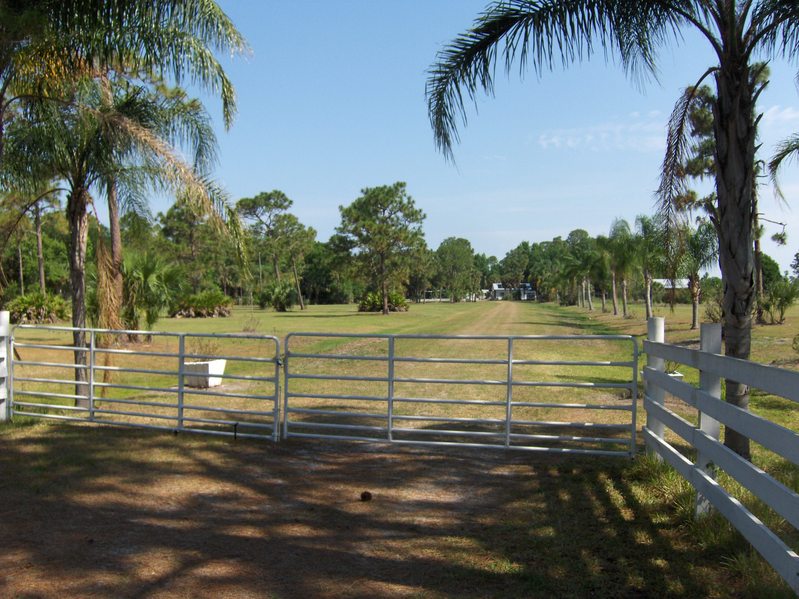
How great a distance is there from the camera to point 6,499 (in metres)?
5.94

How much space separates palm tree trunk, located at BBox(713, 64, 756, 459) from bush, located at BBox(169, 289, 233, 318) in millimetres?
45063

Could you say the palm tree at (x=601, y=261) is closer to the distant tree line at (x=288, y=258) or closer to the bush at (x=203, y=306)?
the distant tree line at (x=288, y=258)

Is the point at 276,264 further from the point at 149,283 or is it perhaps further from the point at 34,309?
the point at 149,283

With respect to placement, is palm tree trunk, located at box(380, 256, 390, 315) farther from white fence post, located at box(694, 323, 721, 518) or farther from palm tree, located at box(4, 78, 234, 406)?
white fence post, located at box(694, 323, 721, 518)

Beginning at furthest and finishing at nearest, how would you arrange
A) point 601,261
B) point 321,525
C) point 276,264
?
point 276,264 → point 601,261 → point 321,525

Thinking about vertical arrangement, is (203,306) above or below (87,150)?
below

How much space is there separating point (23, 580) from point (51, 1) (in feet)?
25.1

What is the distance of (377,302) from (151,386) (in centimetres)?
4777

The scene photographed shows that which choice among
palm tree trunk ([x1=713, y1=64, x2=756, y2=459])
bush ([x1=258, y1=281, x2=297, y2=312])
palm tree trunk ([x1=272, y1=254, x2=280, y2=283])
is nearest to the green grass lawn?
palm tree trunk ([x1=713, y1=64, x2=756, y2=459])

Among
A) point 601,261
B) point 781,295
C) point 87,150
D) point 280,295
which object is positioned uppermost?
point 601,261

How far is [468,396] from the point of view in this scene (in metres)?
13.5

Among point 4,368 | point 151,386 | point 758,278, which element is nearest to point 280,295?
point 758,278

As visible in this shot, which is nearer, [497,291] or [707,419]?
[707,419]

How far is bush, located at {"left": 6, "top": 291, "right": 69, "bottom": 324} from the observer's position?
104 feet
